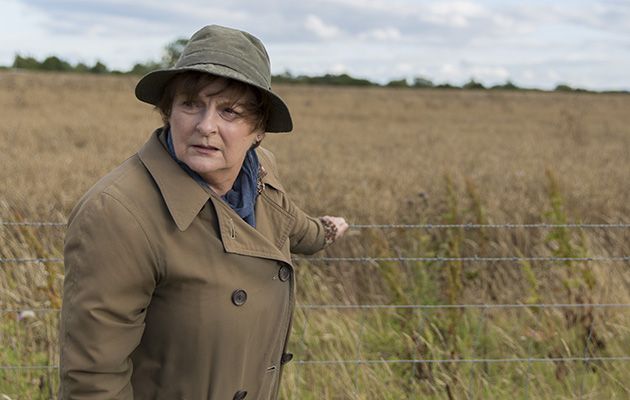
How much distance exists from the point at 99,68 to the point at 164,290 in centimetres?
7010

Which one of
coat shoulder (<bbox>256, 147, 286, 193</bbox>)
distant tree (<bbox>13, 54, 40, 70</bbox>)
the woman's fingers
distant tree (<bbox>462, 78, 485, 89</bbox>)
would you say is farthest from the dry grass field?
distant tree (<bbox>13, 54, 40, 70</bbox>)

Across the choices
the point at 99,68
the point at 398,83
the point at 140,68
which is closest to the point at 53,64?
the point at 99,68

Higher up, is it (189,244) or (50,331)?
(189,244)

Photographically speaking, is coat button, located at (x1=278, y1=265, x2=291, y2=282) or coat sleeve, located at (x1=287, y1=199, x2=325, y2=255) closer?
coat button, located at (x1=278, y1=265, x2=291, y2=282)

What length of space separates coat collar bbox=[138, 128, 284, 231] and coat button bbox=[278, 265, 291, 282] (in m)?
0.29

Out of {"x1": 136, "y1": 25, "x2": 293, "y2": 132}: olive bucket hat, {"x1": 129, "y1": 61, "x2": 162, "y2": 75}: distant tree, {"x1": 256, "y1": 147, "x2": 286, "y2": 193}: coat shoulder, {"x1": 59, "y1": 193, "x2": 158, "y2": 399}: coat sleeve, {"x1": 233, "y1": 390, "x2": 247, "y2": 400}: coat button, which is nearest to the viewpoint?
{"x1": 59, "y1": 193, "x2": 158, "y2": 399}: coat sleeve

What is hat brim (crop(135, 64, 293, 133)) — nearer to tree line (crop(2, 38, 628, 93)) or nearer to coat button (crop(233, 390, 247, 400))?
coat button (crop(233, 390, 247, 400))

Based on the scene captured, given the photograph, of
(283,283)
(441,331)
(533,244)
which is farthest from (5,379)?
(533,244)

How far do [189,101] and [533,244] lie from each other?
4.08 metres

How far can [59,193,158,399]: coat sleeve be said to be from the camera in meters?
1.48

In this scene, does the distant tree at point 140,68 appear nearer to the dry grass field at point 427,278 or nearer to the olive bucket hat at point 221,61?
the dry grass field at point 427,278

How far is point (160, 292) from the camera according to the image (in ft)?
5.24

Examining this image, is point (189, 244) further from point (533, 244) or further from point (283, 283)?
point (533, 244)

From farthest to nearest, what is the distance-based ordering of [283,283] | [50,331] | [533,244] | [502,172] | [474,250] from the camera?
1. [502,172]
2. [533,244]
3. [474,250]
4. [50,331]
5. [283,283]
